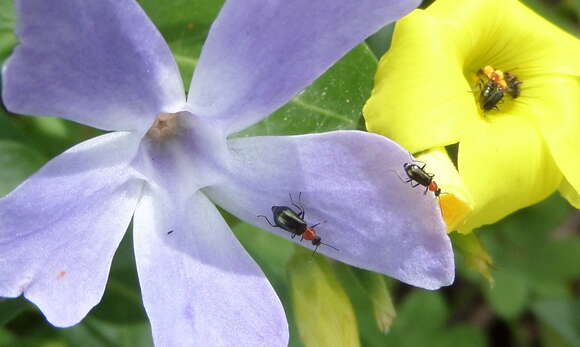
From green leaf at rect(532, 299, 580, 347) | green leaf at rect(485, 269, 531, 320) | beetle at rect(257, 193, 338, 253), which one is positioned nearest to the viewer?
beetle at rect(257, 193, 338, 253)

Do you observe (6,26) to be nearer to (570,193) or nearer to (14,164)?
(14,164)

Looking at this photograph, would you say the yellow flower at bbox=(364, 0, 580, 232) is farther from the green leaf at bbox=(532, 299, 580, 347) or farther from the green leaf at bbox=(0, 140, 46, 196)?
the green leaf at bbox=(532, 299, 580, 347)

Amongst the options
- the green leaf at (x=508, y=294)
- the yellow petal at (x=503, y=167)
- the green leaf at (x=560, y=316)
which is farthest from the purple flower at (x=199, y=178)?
the green leaf at (x=560, y=316)

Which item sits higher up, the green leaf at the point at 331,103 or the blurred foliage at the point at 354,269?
the green leaf at the point at 331,103

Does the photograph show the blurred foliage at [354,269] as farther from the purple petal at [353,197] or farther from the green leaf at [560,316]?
the purple petal at [353,197]

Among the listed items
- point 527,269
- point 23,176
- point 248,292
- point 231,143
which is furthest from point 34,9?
point 527,269

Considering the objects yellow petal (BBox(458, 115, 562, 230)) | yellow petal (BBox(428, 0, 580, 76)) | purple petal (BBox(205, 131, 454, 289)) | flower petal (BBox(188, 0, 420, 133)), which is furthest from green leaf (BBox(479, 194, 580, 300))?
flower petal (BBox(188, 0, 420, 133))

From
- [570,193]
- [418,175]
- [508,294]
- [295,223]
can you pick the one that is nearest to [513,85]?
[570,193]
